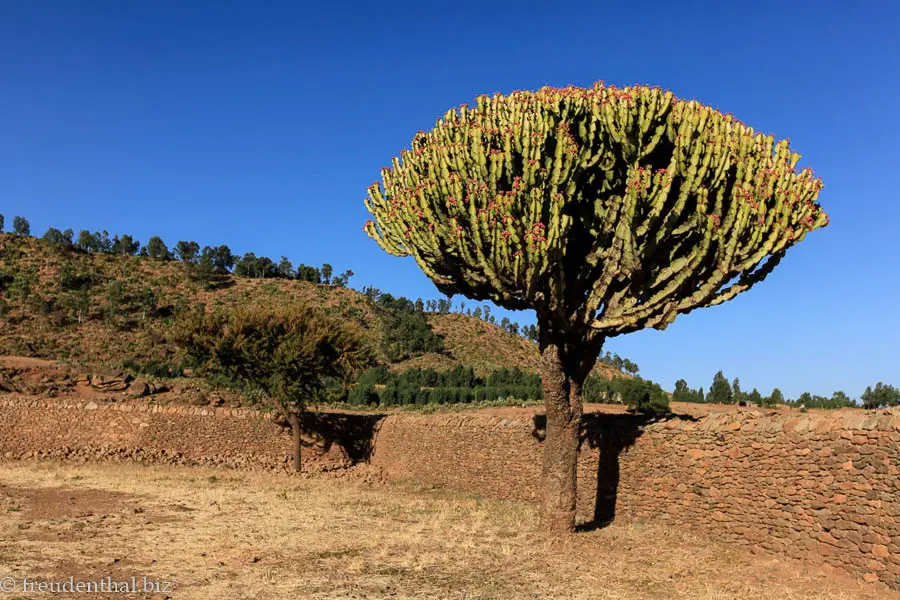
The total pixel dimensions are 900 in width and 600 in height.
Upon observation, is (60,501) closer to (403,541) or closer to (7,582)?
(7,582)

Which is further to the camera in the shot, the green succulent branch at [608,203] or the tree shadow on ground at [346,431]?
the tree shadow on ground at [346,431]

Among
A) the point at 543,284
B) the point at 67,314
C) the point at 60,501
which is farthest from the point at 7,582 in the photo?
the point at 67,314

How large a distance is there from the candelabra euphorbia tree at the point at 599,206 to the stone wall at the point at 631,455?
9.14 ft

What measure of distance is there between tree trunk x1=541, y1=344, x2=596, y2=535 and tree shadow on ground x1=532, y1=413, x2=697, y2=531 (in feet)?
4.84

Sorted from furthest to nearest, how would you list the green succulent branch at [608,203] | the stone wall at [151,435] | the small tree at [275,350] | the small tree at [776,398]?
the small tree at [776,398] < the stone wall at [151,435] < the small tree at [275,350] < the green succulent branch at [608,203]

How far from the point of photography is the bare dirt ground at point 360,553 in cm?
928

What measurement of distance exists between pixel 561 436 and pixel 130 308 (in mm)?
56690

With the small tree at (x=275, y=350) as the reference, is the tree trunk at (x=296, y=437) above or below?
below

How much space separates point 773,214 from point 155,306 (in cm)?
5955

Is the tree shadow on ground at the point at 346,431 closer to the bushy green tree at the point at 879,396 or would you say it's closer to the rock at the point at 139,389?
the rock at the point at 139,389

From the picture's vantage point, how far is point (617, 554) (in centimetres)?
1141

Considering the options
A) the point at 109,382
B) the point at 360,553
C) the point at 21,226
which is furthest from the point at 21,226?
the point at 360,553

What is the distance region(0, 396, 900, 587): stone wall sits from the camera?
32.5 feet

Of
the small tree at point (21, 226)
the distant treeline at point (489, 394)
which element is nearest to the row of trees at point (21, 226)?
the small tree at point (21, 226)
